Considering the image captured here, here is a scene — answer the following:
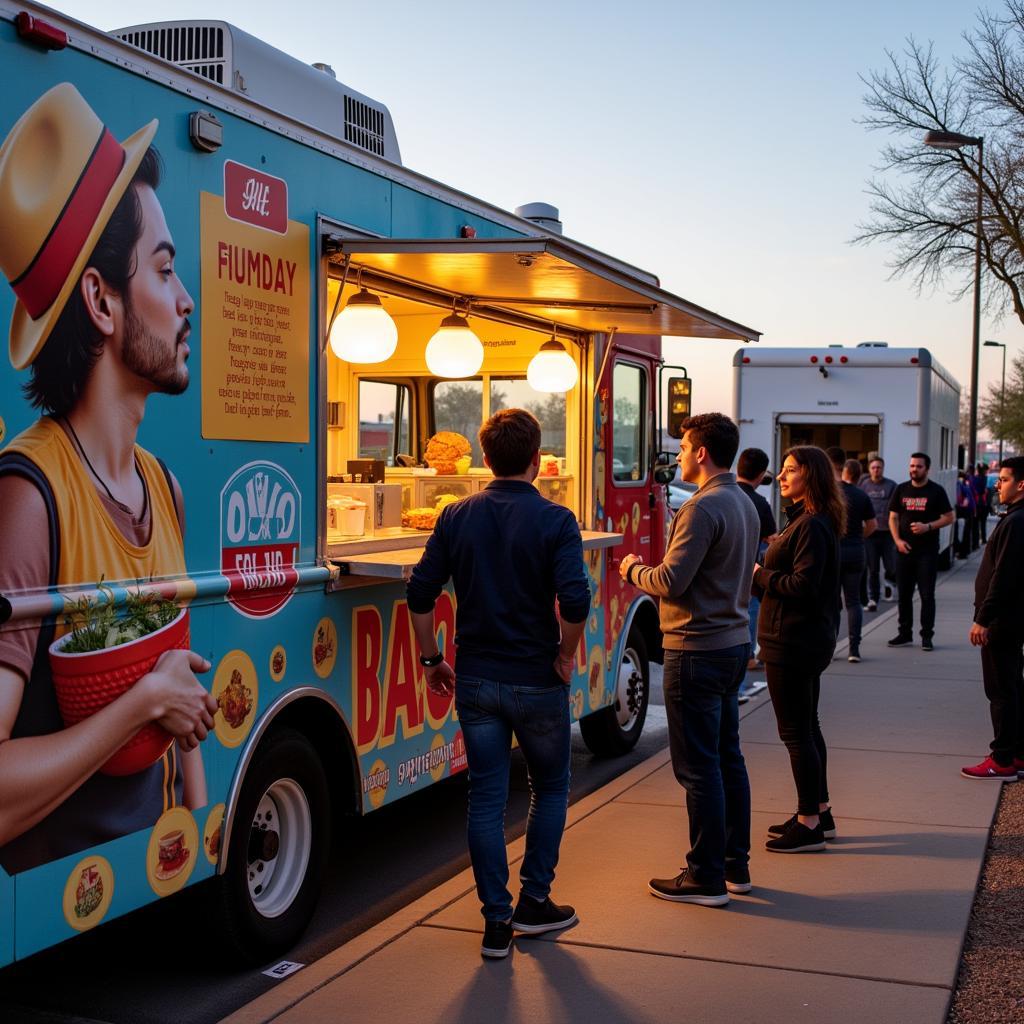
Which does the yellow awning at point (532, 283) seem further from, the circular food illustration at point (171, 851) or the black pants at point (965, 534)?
the black pants at point (965, 534)

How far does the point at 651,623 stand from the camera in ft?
28.3

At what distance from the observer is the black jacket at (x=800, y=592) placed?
552 centimetres

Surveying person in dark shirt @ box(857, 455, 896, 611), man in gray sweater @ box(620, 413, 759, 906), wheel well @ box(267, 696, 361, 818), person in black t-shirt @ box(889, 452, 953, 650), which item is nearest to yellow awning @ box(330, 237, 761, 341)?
man in gray sweater @ box(620, 413, 759, 906)

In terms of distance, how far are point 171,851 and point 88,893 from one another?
382 millimetres

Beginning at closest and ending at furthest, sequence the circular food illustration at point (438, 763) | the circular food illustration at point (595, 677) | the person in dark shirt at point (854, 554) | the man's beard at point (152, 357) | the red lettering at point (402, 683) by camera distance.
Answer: the man's beard at point (152, 357)
the red lettering at point (402, 683)
the circular food illustration at point (438, 763)
the circular food illustration at point (595, 677)
the person in dark shirt at point (854, 554)

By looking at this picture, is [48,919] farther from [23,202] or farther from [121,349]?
[23,202]

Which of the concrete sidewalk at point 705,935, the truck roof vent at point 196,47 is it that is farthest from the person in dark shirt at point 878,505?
the truck roof vent at point 196,47

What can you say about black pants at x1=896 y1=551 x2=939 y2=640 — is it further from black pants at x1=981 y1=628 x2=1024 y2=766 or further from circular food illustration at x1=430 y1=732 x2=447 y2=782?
circular food illustration at x1=430 y1=732 x2=447 y2=782

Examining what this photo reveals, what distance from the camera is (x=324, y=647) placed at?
16.1ft

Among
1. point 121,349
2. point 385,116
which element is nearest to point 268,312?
point 121,349

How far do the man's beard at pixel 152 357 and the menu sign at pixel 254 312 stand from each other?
0.13 metres

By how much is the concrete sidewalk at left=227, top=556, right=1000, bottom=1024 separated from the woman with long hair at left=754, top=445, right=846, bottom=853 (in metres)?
0.63

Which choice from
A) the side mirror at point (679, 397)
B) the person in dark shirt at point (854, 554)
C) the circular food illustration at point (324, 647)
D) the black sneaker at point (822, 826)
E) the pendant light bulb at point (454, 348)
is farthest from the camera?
the person in dark shirt at point (854, 554)

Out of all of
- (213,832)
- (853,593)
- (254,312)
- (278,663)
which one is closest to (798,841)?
(278,663)
